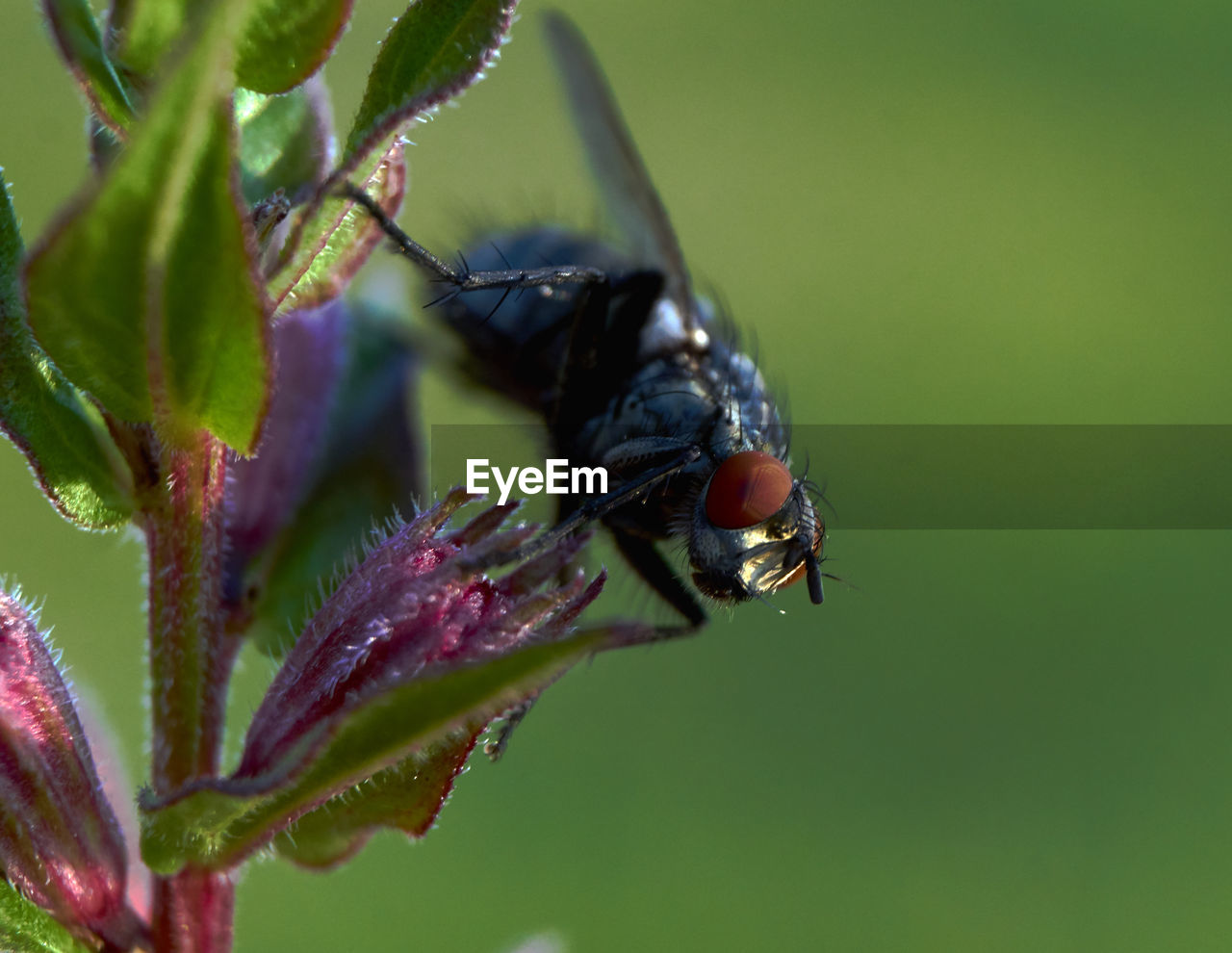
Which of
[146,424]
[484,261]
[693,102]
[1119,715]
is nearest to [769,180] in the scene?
[693,102]

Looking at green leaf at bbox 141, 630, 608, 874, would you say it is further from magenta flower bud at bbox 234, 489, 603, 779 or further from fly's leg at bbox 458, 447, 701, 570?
fly's leg at bbox 458, 447, 701, 570

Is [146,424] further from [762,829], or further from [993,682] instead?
[993,682]

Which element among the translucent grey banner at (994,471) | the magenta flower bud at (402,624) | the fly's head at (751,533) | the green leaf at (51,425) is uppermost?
the green leaf at (51,425)

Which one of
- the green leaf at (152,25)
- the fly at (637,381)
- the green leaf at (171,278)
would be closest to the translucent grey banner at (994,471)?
the fly at (637,381)

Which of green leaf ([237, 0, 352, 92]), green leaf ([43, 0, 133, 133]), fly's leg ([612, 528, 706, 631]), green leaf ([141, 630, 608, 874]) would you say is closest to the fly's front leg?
green leaf ([237, 0, 352, 92])

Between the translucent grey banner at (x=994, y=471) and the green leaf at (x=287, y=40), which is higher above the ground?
the green leaf at (x=287, y=40)

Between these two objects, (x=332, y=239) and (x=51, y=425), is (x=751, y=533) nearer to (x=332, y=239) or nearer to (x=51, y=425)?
(x=332, y=239)

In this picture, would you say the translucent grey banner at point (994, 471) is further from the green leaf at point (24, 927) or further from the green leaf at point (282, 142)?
the green leaf at point (24, 927)
